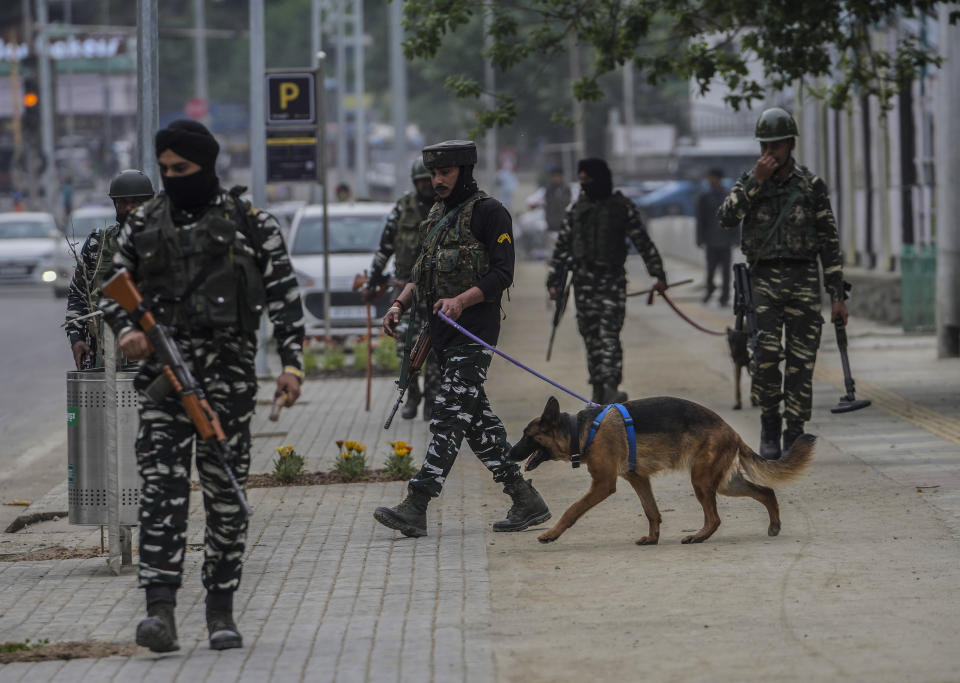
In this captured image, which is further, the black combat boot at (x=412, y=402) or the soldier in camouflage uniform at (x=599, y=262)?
the black combat boot at (x=412, y=402)

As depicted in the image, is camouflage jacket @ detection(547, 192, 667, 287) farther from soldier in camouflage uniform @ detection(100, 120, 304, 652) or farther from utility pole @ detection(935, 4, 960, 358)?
soldier in camouflage uniform @ detection(100, 120, 304, 652)

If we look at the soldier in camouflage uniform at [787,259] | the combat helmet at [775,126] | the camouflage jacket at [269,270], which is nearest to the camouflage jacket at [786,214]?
the soldier in camouflage uniform at [787,259]

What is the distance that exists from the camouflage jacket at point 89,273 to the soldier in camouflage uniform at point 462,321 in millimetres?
1369

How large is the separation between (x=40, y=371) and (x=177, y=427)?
13.8 metres

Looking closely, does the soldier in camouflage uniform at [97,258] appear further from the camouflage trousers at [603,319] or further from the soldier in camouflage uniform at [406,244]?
the camouflage trousers at [603,319]

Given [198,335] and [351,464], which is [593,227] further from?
[198,335]

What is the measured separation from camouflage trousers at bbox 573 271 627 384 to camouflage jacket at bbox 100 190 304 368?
692 cm

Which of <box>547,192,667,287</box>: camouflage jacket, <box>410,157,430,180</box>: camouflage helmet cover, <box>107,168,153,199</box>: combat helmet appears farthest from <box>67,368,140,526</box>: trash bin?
<box>547,192,667,287</box>: camouflage jacket

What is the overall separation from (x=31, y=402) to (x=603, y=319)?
6039 millimetres

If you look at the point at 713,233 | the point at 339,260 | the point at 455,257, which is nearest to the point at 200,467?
the point at 455,257

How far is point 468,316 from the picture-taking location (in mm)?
8047

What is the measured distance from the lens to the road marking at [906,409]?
36.9ft

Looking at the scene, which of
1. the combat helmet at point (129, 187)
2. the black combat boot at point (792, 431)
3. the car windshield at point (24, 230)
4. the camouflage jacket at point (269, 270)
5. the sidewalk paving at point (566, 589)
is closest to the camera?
the sidewalk paving at point (566, 589)

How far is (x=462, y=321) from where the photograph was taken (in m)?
8.04
